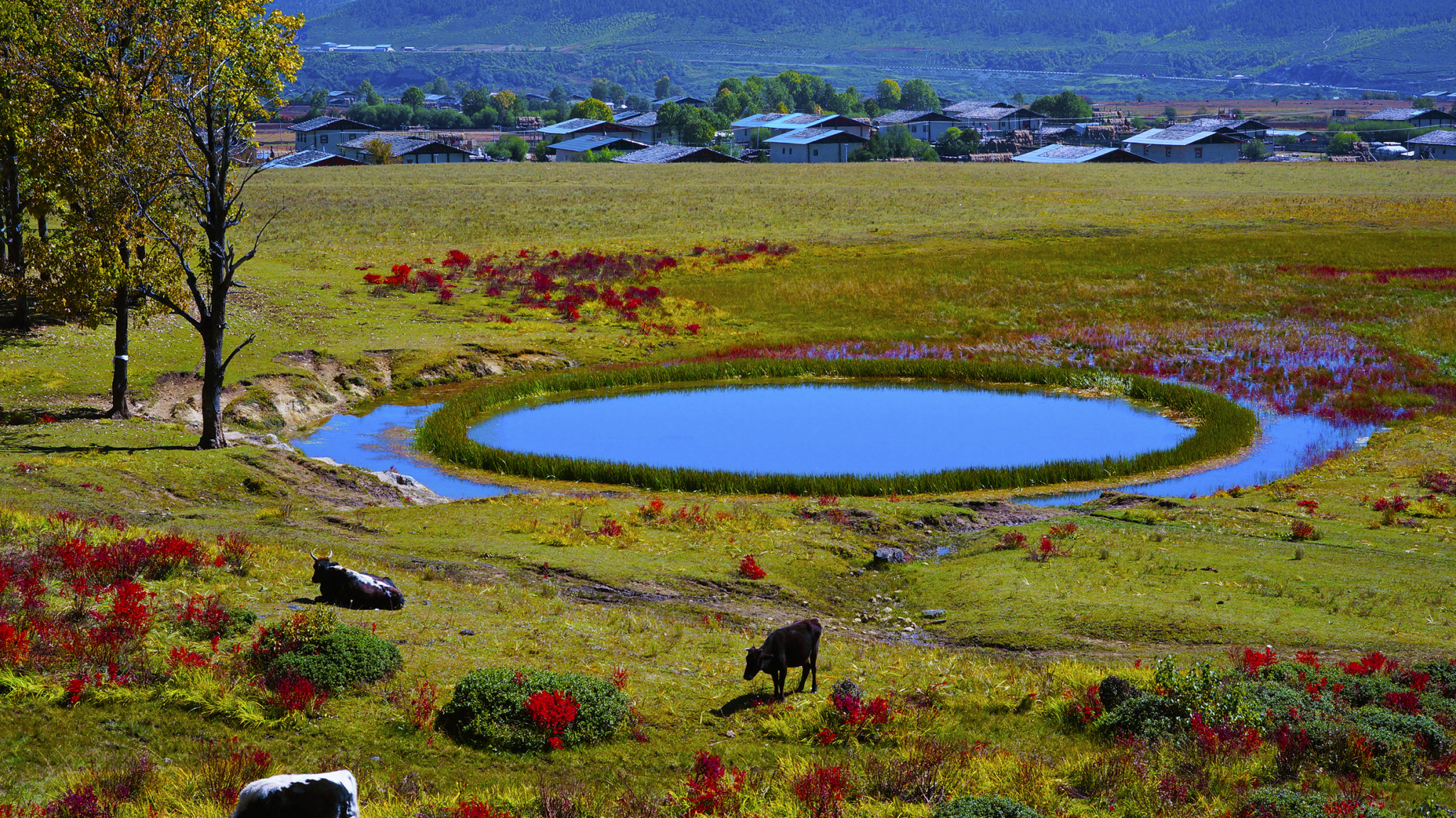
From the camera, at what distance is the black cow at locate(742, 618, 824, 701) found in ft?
48.5

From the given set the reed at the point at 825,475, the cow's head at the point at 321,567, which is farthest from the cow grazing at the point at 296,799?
the reed at the point at 825,475

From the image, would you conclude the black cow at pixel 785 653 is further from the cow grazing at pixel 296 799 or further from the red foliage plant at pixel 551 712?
the cow grazing at pixel 296 799

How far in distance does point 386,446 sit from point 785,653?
1063 inches

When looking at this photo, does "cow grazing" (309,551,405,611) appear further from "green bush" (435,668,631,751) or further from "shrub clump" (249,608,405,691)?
"green bush" (435,668,631,751)

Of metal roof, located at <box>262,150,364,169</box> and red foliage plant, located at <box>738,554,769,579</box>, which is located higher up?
metal roof, located at <box>262,150,364,169</box>

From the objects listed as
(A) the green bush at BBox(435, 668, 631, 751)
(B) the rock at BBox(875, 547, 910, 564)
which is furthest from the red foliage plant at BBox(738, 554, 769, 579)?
(A) the green bush at BBox(435, 668, 631, 751)

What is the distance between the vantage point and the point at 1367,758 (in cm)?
1341

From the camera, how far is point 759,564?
24141 mm

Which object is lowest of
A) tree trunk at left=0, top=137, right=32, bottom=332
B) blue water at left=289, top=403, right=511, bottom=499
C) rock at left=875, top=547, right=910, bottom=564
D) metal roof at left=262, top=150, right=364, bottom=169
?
blue water at left=289, top=403, right=511, bottom=499

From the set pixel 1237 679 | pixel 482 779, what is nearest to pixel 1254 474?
pixel 1237 679

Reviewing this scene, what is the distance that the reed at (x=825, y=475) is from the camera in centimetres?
3356

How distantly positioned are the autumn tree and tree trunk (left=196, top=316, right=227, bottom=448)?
0.8 inches

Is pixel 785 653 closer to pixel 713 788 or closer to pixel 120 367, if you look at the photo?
pixel 713 788

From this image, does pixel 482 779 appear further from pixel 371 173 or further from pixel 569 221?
pixel 371 173
